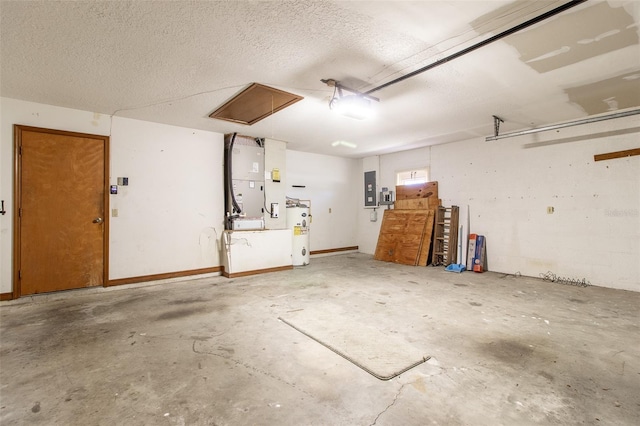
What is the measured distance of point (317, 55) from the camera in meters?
2.70

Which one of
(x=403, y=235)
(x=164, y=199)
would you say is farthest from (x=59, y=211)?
(x=403, y=235)

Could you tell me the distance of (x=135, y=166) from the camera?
14.9ft

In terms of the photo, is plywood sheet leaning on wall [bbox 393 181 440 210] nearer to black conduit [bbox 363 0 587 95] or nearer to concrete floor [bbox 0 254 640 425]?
concrete floor [bbox 0 254 640 425]

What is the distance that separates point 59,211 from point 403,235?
607cm

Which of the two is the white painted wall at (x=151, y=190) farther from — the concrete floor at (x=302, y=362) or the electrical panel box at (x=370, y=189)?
the electrical panel box at (x=370, y=189)

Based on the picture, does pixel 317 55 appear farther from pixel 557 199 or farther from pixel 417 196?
pixel 417 196

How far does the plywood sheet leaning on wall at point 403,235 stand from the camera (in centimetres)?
624

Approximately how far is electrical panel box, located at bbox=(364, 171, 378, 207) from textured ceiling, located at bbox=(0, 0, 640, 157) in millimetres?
3384

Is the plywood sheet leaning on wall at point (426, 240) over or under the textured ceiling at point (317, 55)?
under

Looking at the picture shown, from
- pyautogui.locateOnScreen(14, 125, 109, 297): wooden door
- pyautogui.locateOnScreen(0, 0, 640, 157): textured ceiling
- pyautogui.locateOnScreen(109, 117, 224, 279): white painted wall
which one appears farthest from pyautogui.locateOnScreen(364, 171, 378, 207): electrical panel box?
pyautogui.locateOnScreen(14, 125, 109, 297): wooden door

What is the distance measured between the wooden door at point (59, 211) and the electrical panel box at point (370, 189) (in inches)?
225

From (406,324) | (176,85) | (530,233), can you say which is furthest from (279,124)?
(530,233)

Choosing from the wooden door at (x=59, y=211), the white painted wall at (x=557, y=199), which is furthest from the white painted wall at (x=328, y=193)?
the wooden door at (x=59, y=211)

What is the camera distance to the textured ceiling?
213 centimetres
